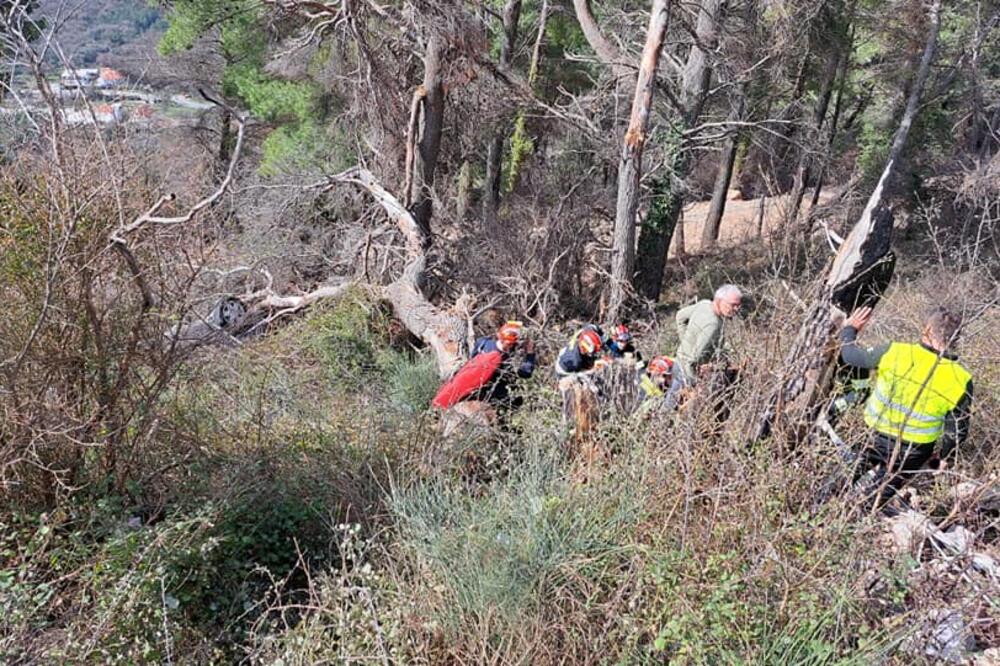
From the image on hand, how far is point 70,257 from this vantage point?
3.11 metres

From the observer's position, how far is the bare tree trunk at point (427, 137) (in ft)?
33.3

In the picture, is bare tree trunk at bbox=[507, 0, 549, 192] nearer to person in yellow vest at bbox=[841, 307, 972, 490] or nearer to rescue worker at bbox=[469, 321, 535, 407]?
rescue worker at bbox=[469, 321, 535, 407]

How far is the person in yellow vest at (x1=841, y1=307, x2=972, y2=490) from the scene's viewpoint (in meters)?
3.46

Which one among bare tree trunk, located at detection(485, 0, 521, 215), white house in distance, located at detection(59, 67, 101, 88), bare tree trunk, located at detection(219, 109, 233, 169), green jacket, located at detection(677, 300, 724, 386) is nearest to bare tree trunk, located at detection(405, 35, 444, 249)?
bare tree trunk, located at detection(485, 0, 521, 215)

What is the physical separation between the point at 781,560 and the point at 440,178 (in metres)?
10.1

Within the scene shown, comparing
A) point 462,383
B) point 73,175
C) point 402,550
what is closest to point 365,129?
point 462,383

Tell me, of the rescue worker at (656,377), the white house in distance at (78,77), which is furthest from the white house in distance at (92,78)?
the rescue worker at (656,377)

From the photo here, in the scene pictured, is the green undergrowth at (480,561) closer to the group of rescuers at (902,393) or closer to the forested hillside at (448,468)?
the forested hillside at (448,468)

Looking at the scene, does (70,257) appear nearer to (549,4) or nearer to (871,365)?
(871,365)

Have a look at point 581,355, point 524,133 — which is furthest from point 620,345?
point 524,133

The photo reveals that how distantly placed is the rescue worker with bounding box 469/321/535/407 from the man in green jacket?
119cm

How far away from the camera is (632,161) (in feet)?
27.6

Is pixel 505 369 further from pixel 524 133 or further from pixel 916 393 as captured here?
pixel 524 133

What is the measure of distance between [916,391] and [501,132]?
1117 cm
